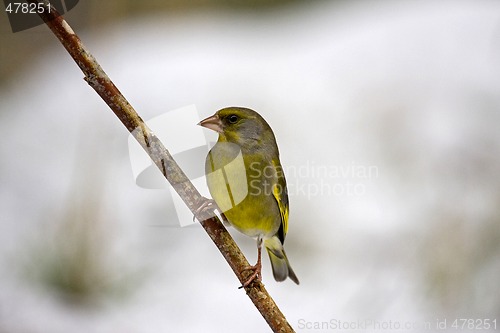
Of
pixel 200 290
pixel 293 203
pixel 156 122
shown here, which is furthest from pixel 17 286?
pixel 293 203

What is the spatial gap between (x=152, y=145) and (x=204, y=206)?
0.15 m

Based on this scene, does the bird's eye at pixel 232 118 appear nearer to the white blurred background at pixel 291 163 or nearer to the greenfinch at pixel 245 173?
the greenfinch at pixel 245 173

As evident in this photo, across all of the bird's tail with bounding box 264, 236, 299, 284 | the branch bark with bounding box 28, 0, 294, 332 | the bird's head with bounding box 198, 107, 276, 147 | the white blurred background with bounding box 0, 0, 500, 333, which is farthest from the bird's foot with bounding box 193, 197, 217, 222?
the white blurred background with bounding box 0, 0, 500, 333

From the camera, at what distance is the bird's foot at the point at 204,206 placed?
0.93 m

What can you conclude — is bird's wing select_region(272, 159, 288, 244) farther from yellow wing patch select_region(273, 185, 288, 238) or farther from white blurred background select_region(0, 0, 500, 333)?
white blurred background select_region(0, 0, 500, 333)

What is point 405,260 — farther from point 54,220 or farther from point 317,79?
point 54,220

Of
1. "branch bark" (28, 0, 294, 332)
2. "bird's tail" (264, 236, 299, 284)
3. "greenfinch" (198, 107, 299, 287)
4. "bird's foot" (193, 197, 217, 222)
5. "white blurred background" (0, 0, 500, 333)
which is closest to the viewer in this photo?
"branch bark" (28, 0, 294, 332)

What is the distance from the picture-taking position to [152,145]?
0.88 m

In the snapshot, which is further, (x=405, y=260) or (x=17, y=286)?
(x=405, y=260)

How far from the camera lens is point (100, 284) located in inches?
64.5

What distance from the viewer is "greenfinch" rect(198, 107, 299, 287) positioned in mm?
1113

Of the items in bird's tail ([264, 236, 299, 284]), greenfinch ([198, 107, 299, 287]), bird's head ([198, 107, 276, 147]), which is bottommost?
bird's tail ([264, 236, 299, 284])

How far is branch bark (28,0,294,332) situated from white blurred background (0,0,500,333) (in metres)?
0.73

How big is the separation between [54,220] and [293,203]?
712 mm
